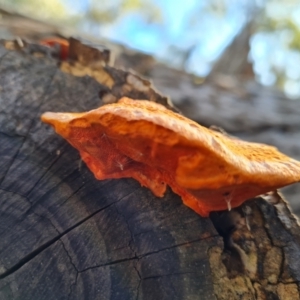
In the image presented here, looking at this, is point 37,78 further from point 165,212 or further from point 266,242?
point 266,242

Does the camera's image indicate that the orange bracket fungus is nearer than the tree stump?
Yes

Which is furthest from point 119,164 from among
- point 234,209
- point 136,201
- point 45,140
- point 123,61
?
point 123,61

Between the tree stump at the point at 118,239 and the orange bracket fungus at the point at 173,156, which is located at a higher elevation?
the orange bracket fungus at the point at 173,156

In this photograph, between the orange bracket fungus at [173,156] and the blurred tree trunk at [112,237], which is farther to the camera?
the blurred tree trunk at [112,237]

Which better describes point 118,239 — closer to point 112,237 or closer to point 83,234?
point 112,237

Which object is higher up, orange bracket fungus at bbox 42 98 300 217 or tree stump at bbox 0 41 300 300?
orange bracket fungus at bbox 42 98 300 217
